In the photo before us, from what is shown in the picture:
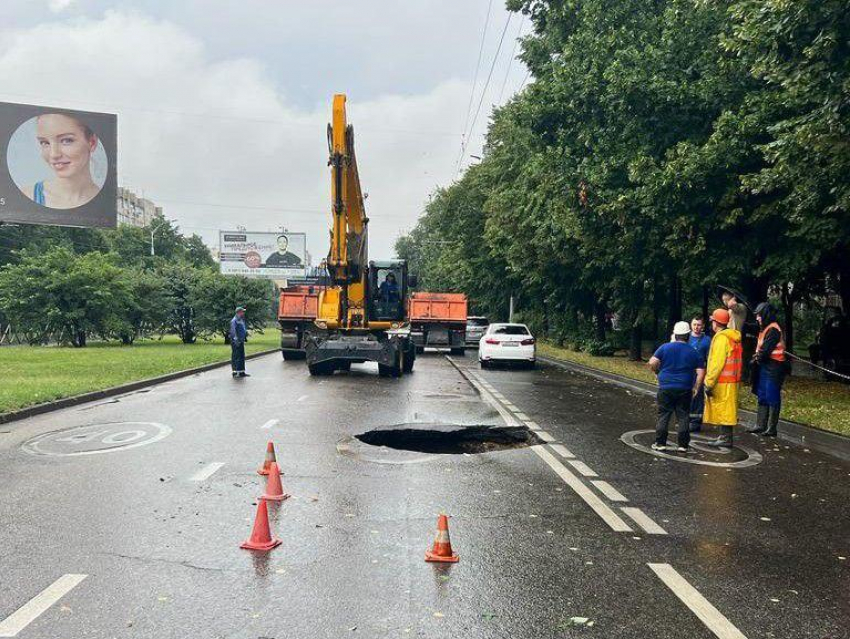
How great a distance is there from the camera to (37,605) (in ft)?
13.1

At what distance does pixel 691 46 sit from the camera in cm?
1730

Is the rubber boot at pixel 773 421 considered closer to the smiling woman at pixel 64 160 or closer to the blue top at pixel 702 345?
the blue top at pixel 702 345

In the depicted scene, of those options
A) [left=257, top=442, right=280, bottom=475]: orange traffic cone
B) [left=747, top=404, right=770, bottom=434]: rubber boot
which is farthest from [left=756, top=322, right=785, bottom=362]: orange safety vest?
[left=257, top=442, right=280, bottom=475]: orange traffic cone

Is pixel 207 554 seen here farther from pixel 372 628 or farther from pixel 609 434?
pixel 609 434

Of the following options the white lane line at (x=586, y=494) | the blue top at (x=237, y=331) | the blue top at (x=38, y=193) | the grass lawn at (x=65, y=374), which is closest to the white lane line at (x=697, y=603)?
the white lane line at (x=586, y=494)

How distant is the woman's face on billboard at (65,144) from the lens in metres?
32.0

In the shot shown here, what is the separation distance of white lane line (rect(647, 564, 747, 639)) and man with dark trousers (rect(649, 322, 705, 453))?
4.61 metres

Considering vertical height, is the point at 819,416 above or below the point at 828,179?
below

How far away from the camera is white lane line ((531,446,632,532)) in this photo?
5.87 metres

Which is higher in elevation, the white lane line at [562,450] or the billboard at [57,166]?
the billboard at [57,166]

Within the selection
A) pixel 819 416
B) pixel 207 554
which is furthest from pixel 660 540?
pixel 819 416

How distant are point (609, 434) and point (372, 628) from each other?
7.59 metres

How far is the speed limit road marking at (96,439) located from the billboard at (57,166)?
2462cm

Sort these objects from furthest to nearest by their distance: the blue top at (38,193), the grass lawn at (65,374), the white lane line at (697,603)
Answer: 1. the blue top at (38,193)
2. the grass lawn at (65,374)
3. the white lane line at (697,603)
